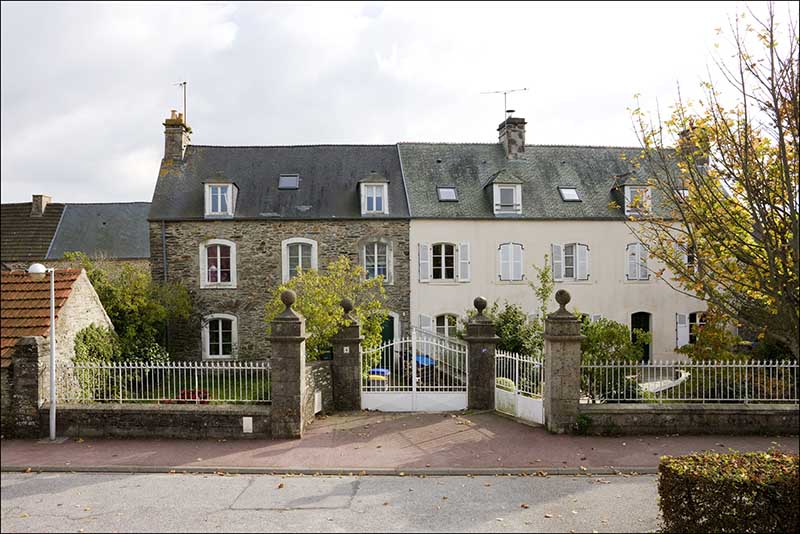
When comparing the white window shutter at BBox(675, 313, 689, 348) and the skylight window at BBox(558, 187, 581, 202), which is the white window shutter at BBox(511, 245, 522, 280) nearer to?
the skylight window at BBox(558, 187, 581, 202)

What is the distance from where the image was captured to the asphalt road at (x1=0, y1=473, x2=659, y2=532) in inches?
245

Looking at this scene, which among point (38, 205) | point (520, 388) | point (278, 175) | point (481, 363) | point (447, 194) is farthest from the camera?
point (38, 205)

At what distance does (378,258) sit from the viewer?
19.7 meters

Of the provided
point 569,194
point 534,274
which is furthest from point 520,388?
point 569,194

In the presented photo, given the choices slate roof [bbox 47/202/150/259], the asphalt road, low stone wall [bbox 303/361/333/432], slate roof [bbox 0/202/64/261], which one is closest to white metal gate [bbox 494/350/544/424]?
the asphalt road

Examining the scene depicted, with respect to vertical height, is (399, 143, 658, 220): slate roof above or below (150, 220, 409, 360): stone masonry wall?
above

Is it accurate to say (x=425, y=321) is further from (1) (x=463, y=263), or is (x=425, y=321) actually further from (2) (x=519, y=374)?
(2) (x=519, y=374)

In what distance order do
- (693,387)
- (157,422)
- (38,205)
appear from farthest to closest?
(38,205) → (693,387) → (157,422)

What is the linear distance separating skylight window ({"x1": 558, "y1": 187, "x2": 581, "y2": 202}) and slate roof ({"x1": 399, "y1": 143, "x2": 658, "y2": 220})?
12cm

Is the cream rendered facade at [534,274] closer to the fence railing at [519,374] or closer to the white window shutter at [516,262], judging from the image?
the white window shutter at [516,262]

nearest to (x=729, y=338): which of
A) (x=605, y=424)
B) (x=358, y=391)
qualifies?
(x=605, y=424)

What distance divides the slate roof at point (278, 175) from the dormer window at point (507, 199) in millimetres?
3231

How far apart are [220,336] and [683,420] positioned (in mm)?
14566

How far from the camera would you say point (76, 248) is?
2852 centimetres
